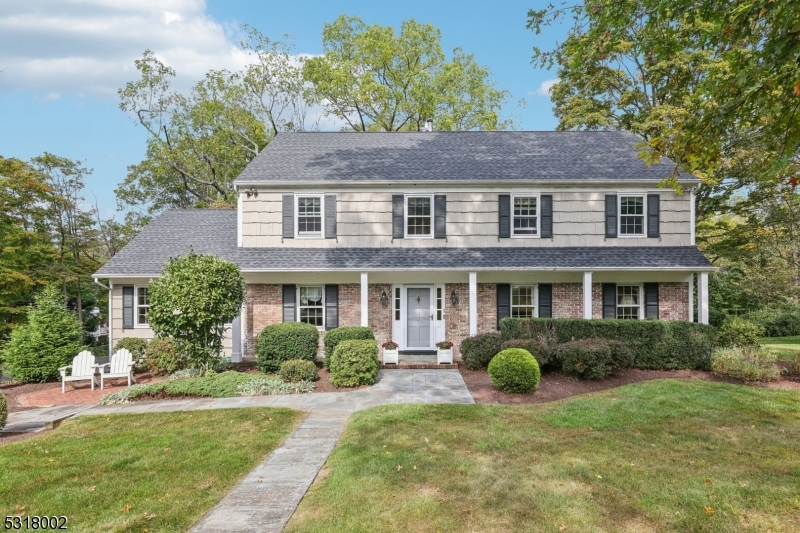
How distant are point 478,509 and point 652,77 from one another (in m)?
22.1

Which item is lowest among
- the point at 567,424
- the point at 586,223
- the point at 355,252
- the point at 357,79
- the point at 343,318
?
the point at 567,424

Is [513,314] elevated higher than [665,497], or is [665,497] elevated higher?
[513,314]

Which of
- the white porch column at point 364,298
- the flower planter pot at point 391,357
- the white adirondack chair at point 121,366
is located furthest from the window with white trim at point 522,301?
the white adirondack chair at point 121,366

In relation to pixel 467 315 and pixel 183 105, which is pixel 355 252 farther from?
pixel 183 105

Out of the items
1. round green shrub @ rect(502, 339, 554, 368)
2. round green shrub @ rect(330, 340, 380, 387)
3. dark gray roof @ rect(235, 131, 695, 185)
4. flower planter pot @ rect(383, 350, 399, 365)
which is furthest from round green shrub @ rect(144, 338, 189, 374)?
round green shrub @ rect(502, 339, 554, 368)

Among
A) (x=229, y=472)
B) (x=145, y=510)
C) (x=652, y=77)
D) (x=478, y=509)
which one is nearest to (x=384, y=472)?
(x=478, y=509)

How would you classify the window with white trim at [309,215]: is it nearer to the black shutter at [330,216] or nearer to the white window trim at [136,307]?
the black shutter at [330,216]

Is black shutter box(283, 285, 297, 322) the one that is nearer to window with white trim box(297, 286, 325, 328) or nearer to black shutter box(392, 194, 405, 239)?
window with white trim box(297, 286, 325, 328)

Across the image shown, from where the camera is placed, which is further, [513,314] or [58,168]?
[58,168]

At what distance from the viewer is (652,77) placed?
1992 cm

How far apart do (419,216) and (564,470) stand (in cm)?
1012

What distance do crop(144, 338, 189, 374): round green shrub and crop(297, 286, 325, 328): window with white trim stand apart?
3.66m

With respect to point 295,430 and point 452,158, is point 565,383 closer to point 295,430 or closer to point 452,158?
point 295,430

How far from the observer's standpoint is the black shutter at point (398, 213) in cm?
1423
